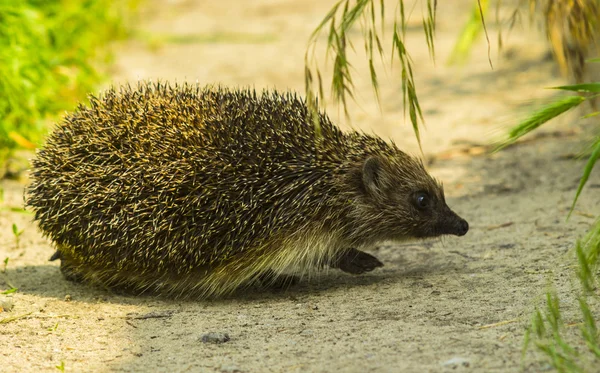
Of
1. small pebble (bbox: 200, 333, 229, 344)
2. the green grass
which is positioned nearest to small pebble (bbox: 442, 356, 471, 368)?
the green grass

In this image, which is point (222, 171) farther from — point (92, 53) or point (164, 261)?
point (92, 53)

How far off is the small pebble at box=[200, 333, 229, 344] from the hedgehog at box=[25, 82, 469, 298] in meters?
0.84

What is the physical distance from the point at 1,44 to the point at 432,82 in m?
6.69

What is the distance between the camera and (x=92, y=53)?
12.3 metres

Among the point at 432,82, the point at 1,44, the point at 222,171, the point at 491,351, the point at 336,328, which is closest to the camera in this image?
the point at 491,351

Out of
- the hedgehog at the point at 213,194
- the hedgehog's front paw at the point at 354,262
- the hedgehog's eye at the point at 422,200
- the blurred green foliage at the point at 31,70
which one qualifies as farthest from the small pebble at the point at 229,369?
the blurred green foliage at the point at 31,70

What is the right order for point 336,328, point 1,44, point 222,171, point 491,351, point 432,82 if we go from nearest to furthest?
1. point 491,351
2. point 336,328
3. point 222,171
4. point 1,44
5. point 432,82

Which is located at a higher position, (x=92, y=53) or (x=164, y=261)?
(x=92, y=53)

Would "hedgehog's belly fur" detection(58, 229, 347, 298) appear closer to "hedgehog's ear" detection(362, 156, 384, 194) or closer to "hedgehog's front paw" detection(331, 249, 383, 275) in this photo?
"hedgehog's front paw" detection(331, 249, 383, 275)

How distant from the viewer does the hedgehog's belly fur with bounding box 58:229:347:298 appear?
18.7 feet

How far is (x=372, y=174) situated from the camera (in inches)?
235

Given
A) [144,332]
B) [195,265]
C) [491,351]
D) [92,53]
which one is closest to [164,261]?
[195,265]

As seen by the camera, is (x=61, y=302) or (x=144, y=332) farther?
(x=61, y=302)

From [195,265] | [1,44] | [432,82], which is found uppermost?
[432,82]
